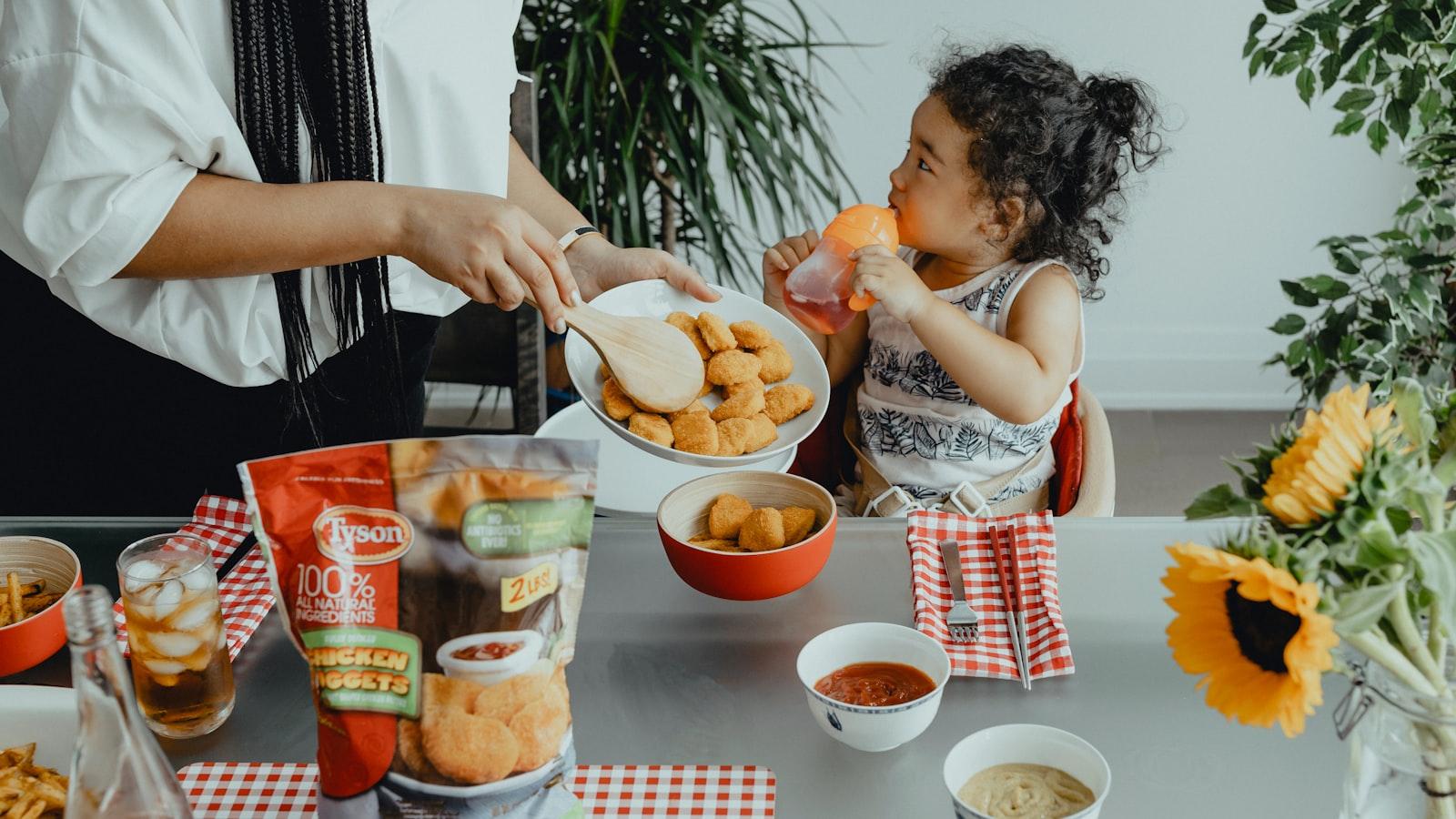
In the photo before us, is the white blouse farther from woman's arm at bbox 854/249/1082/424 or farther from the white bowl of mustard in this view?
the white bowl of mustard

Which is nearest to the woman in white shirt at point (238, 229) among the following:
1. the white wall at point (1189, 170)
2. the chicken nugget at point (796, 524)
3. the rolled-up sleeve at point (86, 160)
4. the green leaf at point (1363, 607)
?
the rolled-up sleeve at point (86, 160)

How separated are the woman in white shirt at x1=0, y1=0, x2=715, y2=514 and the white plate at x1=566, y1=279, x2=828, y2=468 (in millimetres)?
38

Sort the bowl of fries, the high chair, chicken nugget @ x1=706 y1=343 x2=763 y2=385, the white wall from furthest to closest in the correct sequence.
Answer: the white wall < the high chair < chicken nugget @ x1=706 y1=343 x2=763 y2=385 < the bowl of fries

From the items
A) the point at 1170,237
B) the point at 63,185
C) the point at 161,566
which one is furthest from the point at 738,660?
the point at 1170,237

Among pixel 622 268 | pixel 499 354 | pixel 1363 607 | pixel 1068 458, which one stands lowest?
pixel 499 354

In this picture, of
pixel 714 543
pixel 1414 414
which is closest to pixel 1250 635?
pixel 1414 414

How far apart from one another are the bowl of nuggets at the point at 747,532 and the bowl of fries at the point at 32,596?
55 centimetres

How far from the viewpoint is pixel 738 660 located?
3.47ft

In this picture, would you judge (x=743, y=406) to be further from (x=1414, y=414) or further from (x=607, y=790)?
(x=1414, y=414)

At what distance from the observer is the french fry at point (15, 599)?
40.3 inches

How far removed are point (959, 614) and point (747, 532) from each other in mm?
214

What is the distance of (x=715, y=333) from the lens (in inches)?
56.4

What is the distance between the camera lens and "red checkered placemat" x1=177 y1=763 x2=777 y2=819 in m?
0.88

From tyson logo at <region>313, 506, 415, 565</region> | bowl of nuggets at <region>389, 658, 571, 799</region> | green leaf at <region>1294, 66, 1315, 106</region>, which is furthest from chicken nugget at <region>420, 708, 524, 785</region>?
green leaf at <region>1294, 66, 1315, 106</region>
